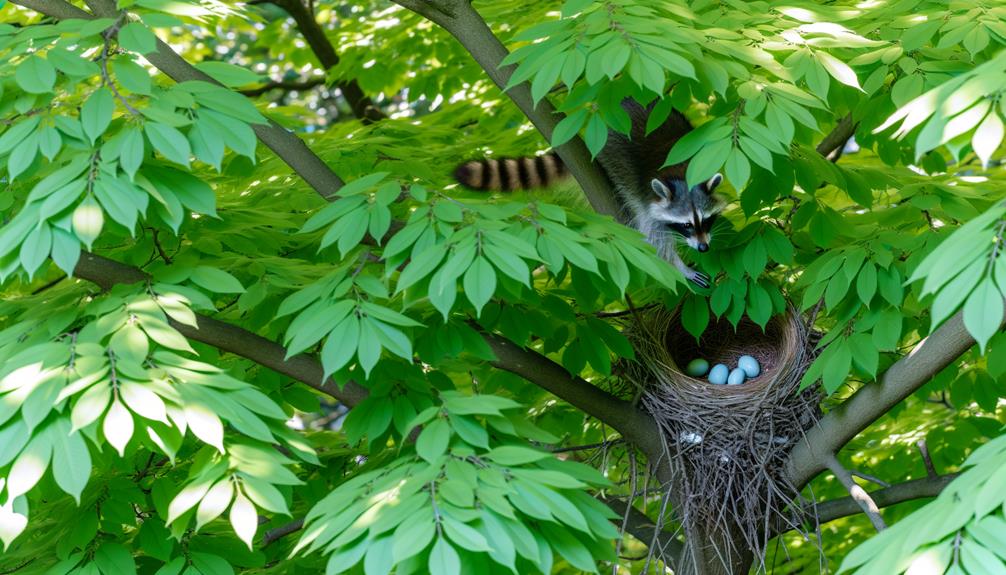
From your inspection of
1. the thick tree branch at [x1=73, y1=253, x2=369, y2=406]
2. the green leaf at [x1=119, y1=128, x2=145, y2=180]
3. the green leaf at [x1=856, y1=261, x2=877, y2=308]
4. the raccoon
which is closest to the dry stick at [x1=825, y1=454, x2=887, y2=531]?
the green leaf at [x1=856, y1=261, x2=877, y2=308]

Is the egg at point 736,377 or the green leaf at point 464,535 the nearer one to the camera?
the green leaf at point 464,535

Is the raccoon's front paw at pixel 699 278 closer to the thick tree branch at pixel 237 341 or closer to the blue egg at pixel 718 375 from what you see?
the blue egg at pixel 718 375

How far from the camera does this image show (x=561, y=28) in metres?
3.39

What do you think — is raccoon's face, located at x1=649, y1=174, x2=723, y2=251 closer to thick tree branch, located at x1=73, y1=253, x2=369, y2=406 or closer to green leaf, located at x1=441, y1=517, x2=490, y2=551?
thick tree branch, located at x1=73, y1=253, x2=369, y2=406

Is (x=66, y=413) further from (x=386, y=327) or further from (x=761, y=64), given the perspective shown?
(x=761, y=64)

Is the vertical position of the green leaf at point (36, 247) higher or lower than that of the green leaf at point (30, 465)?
higher

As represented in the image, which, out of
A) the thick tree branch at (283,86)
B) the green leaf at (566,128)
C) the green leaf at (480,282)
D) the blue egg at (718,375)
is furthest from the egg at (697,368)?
the thick tree branch at (283,86)

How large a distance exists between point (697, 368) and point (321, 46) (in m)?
3.85

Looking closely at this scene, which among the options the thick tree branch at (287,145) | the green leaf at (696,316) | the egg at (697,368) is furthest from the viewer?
the egg at (697,368)

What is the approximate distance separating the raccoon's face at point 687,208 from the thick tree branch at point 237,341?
180 centimetres

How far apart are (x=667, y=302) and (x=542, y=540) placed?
2.20 meters

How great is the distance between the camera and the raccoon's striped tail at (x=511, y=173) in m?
4.75

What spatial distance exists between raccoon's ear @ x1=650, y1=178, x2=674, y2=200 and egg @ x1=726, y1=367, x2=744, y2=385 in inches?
36.8

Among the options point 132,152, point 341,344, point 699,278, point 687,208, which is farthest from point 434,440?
point 687,208
